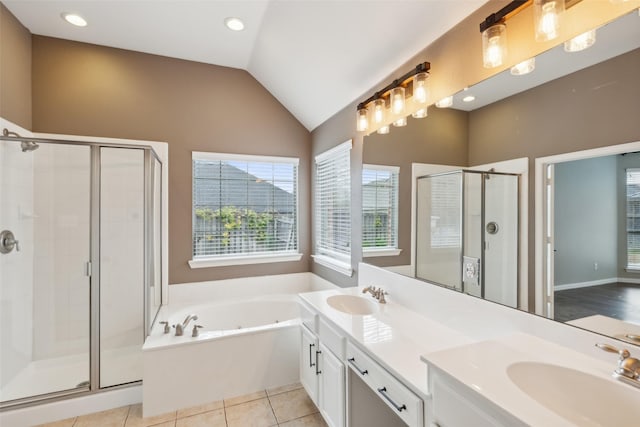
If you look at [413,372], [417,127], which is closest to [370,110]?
[417,127]

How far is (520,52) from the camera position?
4.16 feet

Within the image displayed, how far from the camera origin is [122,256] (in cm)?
262

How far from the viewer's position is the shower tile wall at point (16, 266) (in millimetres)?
2244

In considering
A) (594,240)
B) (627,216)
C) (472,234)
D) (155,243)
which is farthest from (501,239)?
(155,243)

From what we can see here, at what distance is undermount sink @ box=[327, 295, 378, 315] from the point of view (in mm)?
2102

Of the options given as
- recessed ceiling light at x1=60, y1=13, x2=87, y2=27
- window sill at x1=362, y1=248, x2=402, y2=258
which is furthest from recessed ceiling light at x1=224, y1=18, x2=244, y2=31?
window sill at x1=362, y1=248, x2=402, y2=258

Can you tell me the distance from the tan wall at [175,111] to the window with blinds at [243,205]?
0.32 ft

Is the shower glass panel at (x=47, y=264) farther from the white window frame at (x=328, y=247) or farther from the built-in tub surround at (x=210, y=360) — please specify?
the white window frame at (x=328, y=247)

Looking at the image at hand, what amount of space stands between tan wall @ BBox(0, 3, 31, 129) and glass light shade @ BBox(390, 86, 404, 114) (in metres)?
2.90

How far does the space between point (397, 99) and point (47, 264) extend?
3192 mm

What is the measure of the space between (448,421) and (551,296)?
0.67m

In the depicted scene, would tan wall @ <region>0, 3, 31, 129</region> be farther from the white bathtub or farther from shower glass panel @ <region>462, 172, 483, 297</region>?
shower glass panel @ <region>462, 172, 483, 297</region>

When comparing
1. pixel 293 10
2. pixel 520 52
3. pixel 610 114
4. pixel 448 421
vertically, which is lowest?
pixel 448 421

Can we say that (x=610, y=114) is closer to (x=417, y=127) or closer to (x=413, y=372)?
(x=417, y=127)
